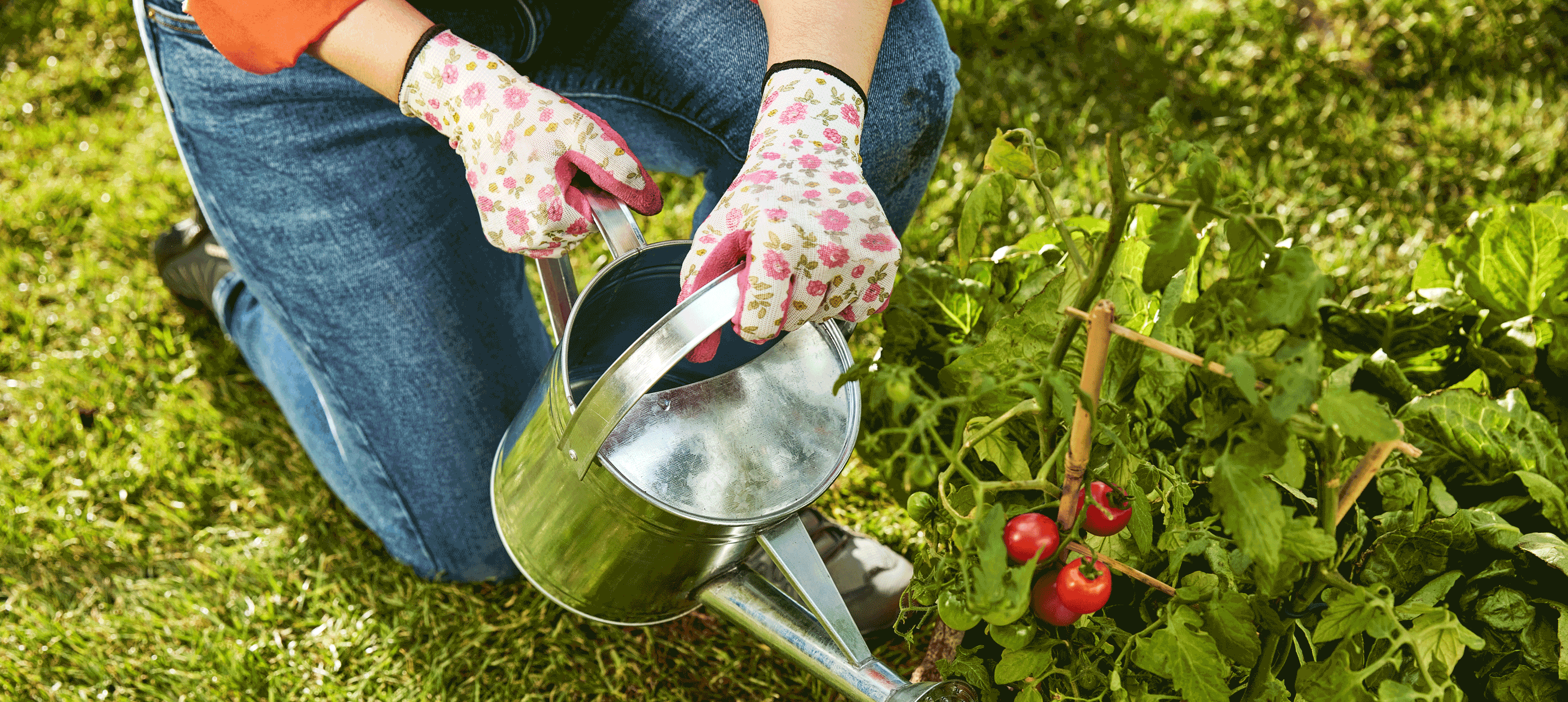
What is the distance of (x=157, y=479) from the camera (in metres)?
1.69

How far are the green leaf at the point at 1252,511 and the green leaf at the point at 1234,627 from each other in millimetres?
156

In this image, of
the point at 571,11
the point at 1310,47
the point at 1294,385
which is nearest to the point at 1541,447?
the point at 1294,385

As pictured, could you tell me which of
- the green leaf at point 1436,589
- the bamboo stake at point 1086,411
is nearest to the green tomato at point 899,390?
the bamboo stake at point 1086,411

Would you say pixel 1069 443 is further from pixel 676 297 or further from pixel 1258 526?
pixel 676 297

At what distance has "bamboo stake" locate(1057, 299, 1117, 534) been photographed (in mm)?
694

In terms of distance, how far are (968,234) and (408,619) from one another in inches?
44.0

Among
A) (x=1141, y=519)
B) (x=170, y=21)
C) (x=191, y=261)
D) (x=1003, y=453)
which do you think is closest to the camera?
(x=1141, y=519)

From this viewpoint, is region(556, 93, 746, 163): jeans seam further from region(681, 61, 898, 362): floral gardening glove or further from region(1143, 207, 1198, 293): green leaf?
region(1143, 207, 1198, 293): green leaf

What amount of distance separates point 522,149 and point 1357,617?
837mm

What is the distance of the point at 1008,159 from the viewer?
76 cm

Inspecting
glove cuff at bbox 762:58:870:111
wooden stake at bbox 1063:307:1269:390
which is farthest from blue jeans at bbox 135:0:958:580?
wooden stake at bbox 1063:307:1269:390

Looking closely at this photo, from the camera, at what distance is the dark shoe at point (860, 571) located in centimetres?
135

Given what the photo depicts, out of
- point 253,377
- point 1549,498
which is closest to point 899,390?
point 1549,498

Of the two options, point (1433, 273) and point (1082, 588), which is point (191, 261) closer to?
point (1082, 588)
